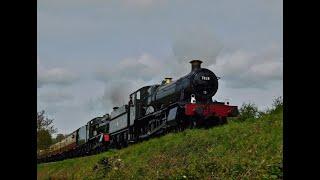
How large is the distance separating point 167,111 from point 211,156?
28.8ft

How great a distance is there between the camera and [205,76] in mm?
20391

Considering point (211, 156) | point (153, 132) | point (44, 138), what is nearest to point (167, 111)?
point (153, 132)

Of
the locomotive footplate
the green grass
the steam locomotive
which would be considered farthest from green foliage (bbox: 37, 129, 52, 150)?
the green grass

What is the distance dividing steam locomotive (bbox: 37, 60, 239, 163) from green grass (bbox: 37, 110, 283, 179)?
2433 mm

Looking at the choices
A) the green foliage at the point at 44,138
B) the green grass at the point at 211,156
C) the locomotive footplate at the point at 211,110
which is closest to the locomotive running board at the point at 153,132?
the locomotive footplate at the point at 211,110

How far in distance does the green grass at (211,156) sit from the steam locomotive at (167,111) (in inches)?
95.8

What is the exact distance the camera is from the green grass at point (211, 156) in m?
9.02

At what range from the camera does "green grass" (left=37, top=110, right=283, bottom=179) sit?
29.6 feet

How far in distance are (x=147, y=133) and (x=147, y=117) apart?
130 cm

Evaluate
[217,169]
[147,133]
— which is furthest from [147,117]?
[217,169]

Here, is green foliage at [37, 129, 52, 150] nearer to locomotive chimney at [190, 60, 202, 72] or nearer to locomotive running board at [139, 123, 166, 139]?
locomotive running board at [139, 123, 166, 139]
